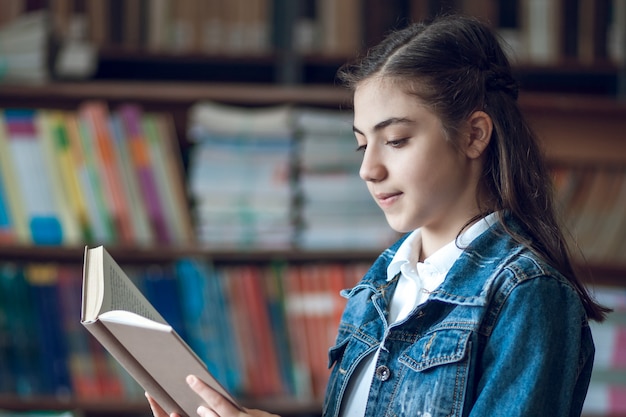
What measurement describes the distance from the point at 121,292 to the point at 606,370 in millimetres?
1512

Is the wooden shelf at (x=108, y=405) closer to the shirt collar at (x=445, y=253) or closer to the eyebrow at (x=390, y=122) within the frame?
the shirt collar at (x=445, y=253)

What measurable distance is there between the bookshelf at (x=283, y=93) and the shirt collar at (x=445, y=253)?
89 centimetres

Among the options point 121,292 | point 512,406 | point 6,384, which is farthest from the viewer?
point 6,384

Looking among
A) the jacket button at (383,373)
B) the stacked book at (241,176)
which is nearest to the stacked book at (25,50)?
the stacked book at (241,176)

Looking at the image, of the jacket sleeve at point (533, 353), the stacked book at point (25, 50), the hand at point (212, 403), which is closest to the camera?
the jacket sleeve at point (533, 353)

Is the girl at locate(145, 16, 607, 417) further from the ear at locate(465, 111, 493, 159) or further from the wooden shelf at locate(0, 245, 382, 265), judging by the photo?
the wooden shelf at locate(0, 245, 382, 265)

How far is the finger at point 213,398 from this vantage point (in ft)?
3.22

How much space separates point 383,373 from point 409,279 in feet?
0.44

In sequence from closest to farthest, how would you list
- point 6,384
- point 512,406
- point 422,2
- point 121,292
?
point 512,406 → point 121,292 → point 6,384 → point 422,2

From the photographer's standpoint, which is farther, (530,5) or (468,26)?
(530,5)

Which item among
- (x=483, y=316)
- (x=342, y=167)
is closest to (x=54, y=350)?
(x=342, y=167)

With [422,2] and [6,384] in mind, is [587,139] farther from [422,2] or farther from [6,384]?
[6,384]

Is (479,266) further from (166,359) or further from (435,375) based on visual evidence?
(166,359)

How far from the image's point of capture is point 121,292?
101cm
